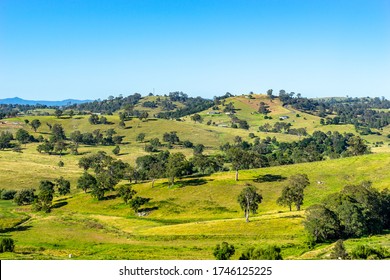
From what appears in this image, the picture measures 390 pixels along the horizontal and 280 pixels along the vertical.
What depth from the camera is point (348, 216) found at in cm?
Answer: 6588

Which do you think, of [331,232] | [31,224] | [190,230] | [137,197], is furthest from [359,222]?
[31,224]

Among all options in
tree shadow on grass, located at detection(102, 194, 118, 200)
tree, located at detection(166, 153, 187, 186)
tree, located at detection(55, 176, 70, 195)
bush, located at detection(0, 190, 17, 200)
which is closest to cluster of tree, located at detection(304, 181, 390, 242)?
tree, located at detection(166, 153, 187, 186)

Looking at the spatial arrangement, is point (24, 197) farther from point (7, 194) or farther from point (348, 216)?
point (348, 216)

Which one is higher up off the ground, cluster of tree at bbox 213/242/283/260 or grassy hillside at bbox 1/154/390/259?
cluster of tree at bbox 213/242/283/260

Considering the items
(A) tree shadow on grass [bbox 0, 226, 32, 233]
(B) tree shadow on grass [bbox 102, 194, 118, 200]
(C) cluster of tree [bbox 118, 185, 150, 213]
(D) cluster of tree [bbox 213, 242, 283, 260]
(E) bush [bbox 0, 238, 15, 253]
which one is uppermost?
(D) cluster of tree [bbox 213, 242, 283, 260]

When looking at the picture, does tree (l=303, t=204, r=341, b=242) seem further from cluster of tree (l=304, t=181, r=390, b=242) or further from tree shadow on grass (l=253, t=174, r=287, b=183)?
tree shadow on grass (l=253, t=174, r=287, b=183)

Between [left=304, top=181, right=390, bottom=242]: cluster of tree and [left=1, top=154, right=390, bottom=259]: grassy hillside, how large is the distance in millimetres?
3377

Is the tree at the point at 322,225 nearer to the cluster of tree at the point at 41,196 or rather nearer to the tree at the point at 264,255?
the tree at the point at 264,255

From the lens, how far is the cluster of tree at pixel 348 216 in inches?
2502

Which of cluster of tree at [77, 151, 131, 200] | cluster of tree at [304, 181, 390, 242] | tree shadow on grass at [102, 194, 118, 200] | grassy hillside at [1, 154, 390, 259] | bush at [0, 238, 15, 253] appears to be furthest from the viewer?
tree shadow on grass at [102, 194, 118, 200]

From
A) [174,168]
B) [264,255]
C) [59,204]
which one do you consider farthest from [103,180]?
[264,255]

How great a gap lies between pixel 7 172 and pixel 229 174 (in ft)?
298

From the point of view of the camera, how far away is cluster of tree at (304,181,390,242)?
63.6m

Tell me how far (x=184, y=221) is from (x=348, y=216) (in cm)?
3806
